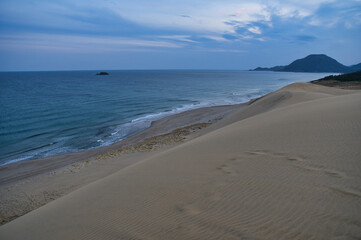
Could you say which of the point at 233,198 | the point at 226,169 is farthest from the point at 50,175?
the point at 233,198

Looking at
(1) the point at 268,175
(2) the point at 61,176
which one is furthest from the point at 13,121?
(1) the point at 268,175

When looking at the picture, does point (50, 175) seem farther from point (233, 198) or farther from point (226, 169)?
point (233, 198)

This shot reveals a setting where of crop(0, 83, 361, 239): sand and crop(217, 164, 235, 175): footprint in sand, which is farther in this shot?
crop(217, 164, 235, 175): footprint in sand

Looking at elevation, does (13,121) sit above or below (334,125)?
below

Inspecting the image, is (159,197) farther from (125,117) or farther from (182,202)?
(125,117)

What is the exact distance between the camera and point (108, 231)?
12.8 feet

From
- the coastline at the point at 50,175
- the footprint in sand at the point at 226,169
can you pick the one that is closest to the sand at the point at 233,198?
the footprint in sand at the point at 226,169

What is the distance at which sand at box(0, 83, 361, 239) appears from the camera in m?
3.22

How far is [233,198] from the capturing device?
4.06 m

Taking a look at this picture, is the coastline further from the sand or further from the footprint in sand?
the footprint in sand

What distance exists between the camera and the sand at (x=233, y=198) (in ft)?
10.6

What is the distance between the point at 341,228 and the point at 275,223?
755mm

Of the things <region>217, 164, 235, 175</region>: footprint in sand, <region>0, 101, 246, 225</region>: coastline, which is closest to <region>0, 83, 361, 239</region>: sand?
<region>217, 164, 235, 175</region>: footprint in sand

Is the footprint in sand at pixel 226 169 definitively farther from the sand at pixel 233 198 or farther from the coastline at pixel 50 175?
the coastline at pixel 50 175
